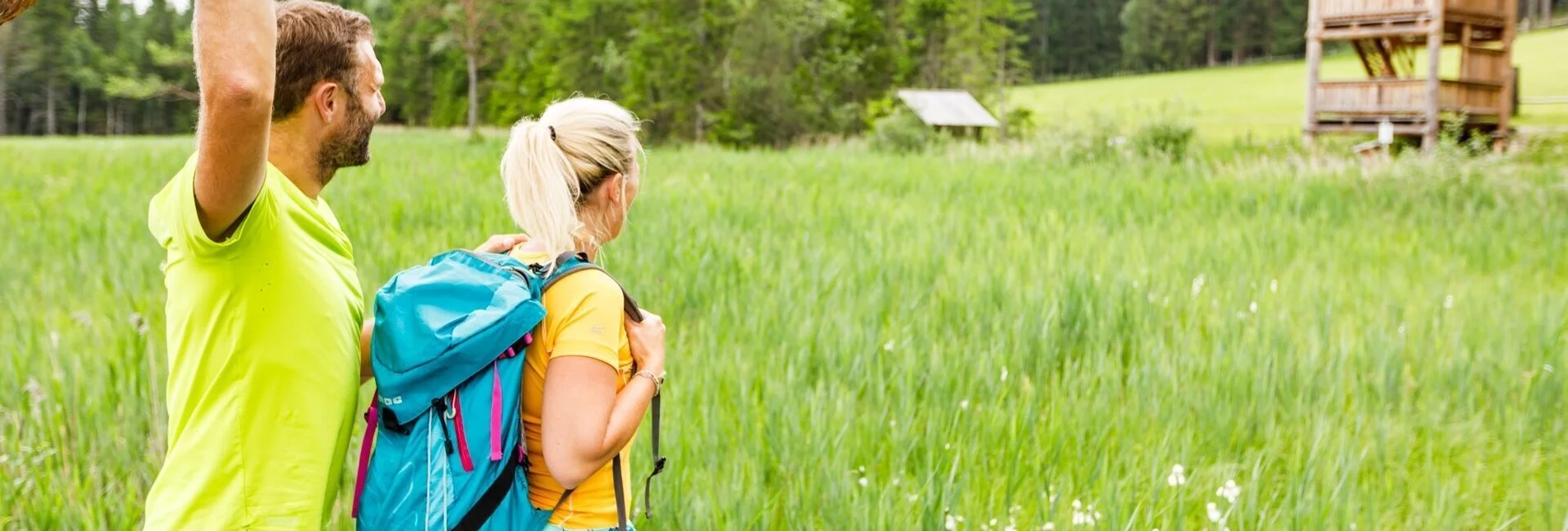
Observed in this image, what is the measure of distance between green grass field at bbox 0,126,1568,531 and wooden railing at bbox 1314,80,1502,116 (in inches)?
393

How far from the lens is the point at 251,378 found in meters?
1.42

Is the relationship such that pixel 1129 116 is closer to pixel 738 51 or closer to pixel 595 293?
pixel 738 51

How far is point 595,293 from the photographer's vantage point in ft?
4.83

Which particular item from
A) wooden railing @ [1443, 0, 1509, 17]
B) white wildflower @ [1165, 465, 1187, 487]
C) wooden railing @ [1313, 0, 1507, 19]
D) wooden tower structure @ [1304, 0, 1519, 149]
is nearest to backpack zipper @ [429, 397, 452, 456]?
white wildflower @ [1165, 465, 1187, 487]

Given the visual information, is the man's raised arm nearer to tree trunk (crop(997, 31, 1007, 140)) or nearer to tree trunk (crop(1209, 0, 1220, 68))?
tree trunk (crop(997, 31, 1007, 140))

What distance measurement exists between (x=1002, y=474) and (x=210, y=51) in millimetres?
2405

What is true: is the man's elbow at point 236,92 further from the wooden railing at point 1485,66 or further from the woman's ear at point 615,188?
the wooden railing at point 1485,66

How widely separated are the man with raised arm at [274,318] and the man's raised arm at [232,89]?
61mm

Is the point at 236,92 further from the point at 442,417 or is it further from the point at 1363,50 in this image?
the point at 1363,50

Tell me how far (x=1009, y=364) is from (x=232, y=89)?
3319 millimetres

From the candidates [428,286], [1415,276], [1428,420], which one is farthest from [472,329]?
[1415,276]

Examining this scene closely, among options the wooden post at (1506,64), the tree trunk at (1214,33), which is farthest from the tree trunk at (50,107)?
the tree trunk at (1214,33)

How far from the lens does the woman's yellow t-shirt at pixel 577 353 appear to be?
1.45 meters

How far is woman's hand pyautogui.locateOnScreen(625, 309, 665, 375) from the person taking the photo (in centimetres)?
155
